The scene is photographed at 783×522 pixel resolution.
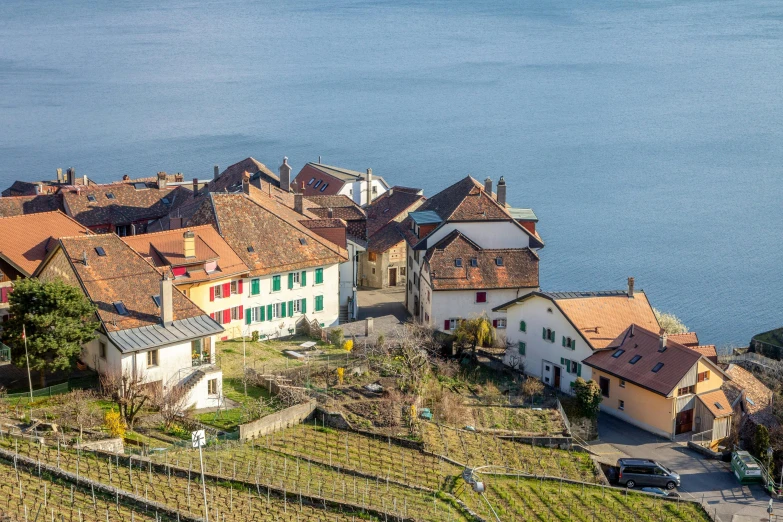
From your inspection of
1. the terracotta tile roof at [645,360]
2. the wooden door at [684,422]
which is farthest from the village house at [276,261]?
the wooden door at [684,422]

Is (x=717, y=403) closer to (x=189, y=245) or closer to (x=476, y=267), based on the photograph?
(x=476, y=267)

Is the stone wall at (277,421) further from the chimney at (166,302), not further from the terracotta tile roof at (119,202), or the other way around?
the terracotta tile roof at (119,202)

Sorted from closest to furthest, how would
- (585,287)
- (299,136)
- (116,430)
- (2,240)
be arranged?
(116,430) → (2,240) → (585,287) → (299,136)

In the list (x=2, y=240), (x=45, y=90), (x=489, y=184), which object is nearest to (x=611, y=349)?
(x=489, y=184)

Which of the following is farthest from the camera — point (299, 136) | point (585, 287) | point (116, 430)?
point (299, 136)

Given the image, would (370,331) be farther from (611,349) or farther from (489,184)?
(489,184)

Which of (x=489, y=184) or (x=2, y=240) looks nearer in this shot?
(x=2, y=240)

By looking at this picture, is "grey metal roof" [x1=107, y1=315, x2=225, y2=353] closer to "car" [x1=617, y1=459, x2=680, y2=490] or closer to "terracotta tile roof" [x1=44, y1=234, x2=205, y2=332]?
"terracotta tile roof" [x1=44, y1=234, x2=205, y2=332]
